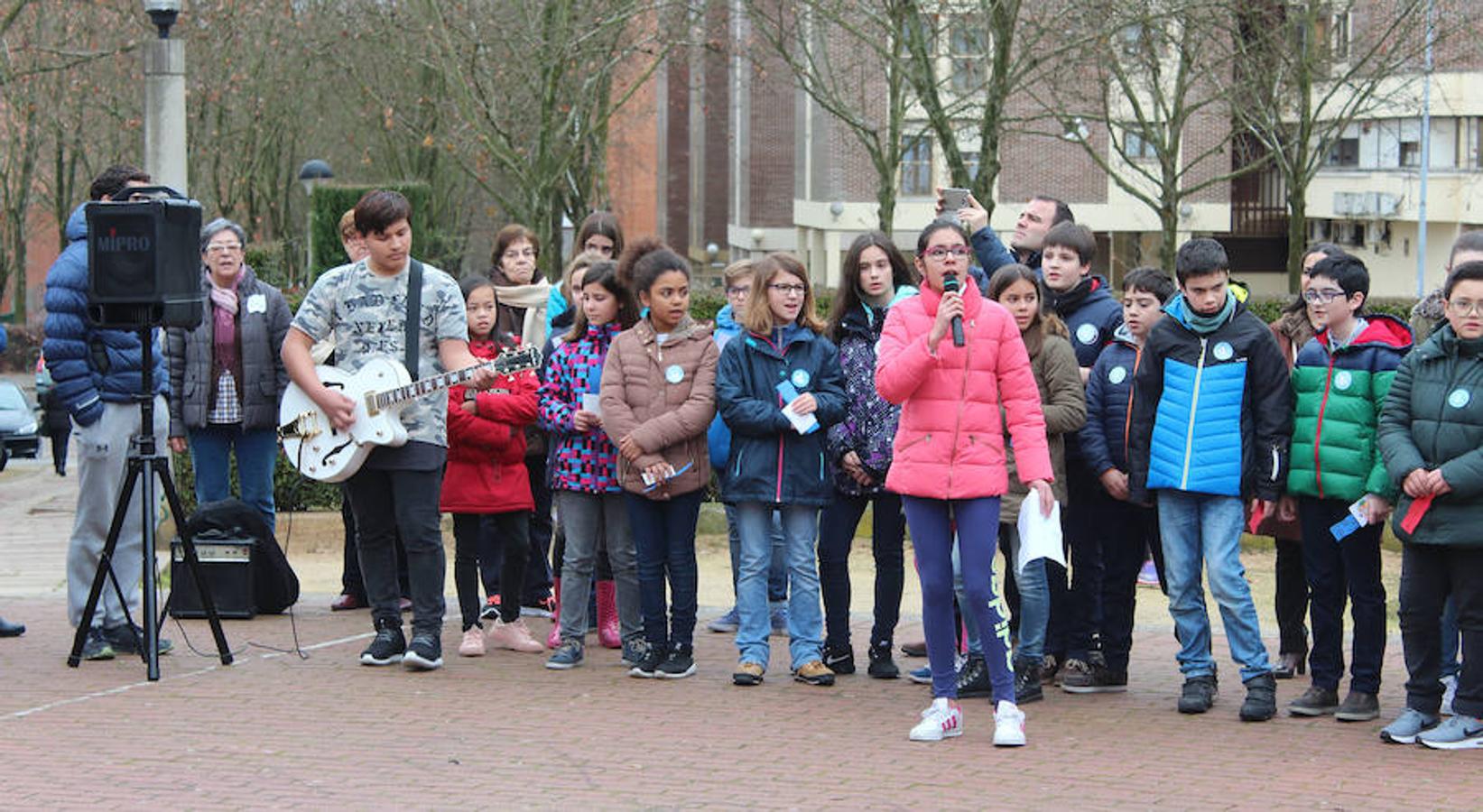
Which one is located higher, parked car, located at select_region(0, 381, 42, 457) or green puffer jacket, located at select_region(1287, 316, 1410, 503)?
green puffer jacket, located at select_region(1287, 316, 1410, 503)

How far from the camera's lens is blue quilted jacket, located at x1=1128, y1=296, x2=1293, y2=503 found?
7.61 metres

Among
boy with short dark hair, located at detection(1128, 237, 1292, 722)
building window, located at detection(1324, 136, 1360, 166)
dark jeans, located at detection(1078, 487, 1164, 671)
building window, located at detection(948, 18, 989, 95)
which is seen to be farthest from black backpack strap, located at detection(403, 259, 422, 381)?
building window, located at detection(1324, 136, 1360, 166)

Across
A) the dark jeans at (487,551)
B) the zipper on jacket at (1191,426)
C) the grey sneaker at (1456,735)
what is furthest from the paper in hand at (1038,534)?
the dark jeans at (487,551)

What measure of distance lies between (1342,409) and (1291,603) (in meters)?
1.35

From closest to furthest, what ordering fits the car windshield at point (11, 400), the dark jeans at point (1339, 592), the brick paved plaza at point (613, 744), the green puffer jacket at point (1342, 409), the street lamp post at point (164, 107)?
the brick paved plaza at point (613, 744) < the green puffer jacket at point (1342, 409) < the dark jeans at point (1339, 592) < the street lamp post at point (164, 107) < the car windshield at point (11, 400)

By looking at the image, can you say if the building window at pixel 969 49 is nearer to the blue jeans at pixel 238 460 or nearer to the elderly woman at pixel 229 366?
the elderly woman at pixel 229 366

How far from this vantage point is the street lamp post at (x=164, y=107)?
13.7 meters

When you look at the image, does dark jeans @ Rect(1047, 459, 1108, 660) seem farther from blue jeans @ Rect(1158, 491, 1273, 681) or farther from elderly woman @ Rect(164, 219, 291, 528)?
elderly woman @ Rect(164, 219, 291, 528)

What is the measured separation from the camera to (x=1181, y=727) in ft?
25.1

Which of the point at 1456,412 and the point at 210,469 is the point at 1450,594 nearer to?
the point at 1456,412

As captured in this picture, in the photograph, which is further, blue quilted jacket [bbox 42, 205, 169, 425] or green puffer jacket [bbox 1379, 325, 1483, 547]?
blue quilted jacket [bbox 42, 205, 169, 425]

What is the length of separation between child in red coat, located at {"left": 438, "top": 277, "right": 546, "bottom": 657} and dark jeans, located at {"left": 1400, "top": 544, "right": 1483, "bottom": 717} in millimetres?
3992

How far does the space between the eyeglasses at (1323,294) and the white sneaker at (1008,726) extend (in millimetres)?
2088

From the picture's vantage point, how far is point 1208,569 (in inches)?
300
